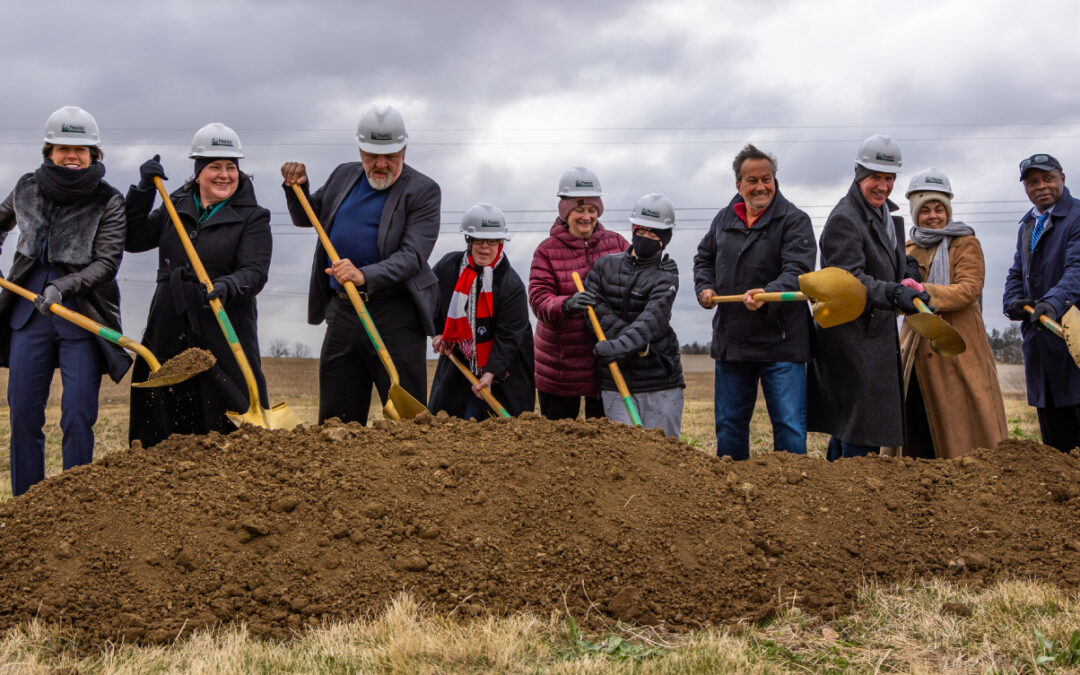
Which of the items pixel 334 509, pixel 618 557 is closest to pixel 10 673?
pixel 334 509

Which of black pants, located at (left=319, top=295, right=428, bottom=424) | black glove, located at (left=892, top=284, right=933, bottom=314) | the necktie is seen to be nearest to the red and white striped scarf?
black pants, located at (left=319, top=295, right=428, bottom=424)

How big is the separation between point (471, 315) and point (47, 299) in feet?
7.06

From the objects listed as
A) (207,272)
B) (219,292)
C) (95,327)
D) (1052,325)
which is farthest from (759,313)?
(95,327)

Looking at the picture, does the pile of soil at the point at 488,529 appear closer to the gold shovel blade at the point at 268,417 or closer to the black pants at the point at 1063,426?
the gold shovel blade at the point at 268,417

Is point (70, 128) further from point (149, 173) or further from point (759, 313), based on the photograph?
point (759, 313)

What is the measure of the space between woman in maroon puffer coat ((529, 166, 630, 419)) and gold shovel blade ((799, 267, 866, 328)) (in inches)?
48.3

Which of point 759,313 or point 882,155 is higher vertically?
point 882,155

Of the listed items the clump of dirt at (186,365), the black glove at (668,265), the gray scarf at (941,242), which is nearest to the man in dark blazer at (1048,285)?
the gray scarf at (941,242)

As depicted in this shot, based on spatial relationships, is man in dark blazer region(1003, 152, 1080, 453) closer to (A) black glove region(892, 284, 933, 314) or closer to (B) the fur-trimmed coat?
(A) black glove region(892, 284, 933, 314)

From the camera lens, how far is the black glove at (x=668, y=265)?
5.27m

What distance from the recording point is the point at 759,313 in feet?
16.5

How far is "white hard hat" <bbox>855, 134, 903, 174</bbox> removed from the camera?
5.04 meters

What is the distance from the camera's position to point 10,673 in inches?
112

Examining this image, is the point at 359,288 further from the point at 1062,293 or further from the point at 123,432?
the point at 123,432
